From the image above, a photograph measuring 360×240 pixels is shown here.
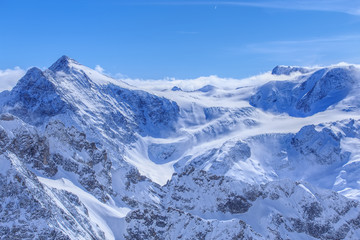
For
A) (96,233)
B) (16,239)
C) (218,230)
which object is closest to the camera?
(16,239)

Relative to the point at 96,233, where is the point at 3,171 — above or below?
above

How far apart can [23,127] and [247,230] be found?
305 feet

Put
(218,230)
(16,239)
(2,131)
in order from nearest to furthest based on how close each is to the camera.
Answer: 1. (16,239)
2. (2,131)
3. (218,230)

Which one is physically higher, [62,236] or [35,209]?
[35,209]

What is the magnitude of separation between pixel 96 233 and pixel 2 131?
46916 mm

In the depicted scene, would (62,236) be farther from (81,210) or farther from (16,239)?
(81,210)

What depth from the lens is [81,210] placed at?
183375 millimetres

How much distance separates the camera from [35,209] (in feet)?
459

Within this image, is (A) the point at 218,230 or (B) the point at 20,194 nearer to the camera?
(B) the point at 20,194

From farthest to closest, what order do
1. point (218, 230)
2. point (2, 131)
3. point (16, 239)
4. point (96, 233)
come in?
1. point (218, 230)
2. point (96, 233)
3. point (2, 131)
4. point (16, 239)

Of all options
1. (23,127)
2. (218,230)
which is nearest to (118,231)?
(218,230)

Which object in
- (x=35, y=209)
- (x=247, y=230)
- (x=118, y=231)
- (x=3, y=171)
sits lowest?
(x=247, y=230)

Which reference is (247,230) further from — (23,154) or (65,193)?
(23,154)

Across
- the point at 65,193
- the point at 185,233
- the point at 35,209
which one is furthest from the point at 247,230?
the point at 35,209
